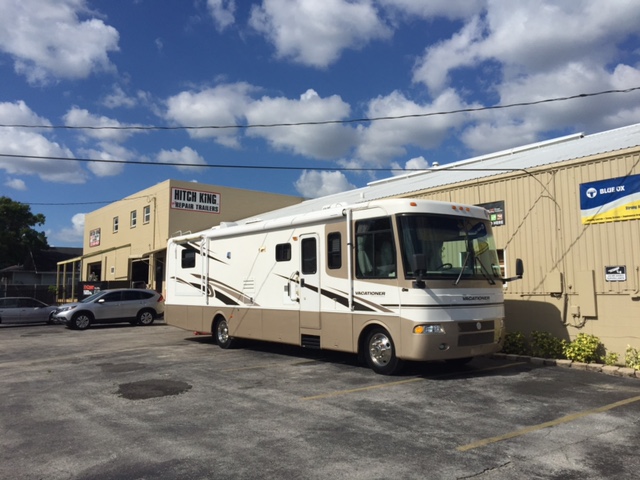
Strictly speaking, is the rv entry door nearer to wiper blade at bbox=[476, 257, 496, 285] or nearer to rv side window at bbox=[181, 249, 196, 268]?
wiper blade at bbox=[476, 257, 496, 285]

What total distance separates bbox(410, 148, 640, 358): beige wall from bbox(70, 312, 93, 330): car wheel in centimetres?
1613

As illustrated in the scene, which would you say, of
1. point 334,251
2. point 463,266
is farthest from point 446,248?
point 334,251

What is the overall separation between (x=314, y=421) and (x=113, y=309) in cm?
1773

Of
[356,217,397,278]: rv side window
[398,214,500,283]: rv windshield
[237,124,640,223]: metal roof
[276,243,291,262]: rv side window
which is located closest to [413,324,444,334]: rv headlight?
[398,214,500,283]: rv windshield

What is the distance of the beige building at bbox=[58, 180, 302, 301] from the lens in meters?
29.1

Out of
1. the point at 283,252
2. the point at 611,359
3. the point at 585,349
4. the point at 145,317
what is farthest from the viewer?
the point at 145,317

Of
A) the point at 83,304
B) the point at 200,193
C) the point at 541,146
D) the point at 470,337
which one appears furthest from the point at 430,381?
the point at 200,193

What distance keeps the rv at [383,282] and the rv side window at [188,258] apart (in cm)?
297

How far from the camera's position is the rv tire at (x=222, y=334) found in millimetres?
13484

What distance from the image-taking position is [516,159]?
14.3 metres

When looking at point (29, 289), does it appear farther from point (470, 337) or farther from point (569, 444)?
point (569, 444)

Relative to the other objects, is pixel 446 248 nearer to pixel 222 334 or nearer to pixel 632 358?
pixel 632 358

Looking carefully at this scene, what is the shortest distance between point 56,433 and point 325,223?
19.7 ft

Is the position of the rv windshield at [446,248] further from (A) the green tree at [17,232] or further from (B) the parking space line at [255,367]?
(A) the green tree at [17,232]
